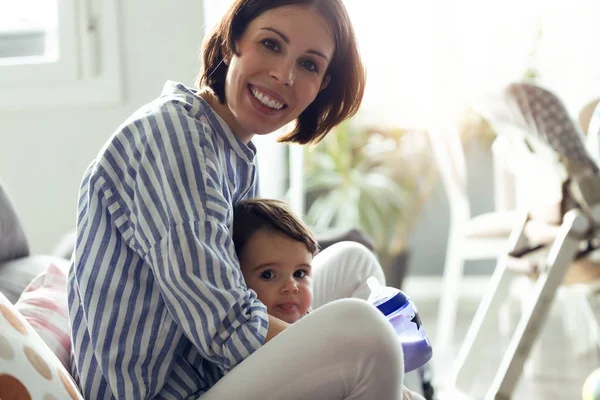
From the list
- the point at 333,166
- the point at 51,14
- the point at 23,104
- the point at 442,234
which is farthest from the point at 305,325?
the point at 442,234

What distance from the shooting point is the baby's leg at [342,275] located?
1.58m

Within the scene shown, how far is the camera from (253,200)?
1.33 metres

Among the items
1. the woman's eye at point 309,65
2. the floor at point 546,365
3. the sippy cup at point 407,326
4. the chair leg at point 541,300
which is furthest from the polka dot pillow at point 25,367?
the floor at point 546,365

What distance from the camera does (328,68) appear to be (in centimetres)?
142

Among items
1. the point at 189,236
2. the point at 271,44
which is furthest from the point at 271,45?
the point at 189,236

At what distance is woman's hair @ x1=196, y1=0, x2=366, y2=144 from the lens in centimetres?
131

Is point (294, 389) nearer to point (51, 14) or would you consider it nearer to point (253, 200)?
point (253, 200)

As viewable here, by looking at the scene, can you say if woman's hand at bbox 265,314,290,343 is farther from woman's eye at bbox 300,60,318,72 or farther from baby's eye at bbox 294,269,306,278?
woman's eye at bbox 300,60,318,72

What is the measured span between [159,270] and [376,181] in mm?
3123

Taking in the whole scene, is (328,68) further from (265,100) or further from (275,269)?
(275,269)

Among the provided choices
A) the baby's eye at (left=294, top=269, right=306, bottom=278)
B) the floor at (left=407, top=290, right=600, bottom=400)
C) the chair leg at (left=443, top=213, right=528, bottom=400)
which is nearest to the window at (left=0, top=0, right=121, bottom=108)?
the chair leg at (left=443, top=213, right=528, bottom=400)

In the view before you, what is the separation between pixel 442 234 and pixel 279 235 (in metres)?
3.19

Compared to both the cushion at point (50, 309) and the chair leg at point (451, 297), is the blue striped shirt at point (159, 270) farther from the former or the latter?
the chair leg at point (451, 297)

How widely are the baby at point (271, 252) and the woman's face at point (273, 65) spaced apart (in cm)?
13
